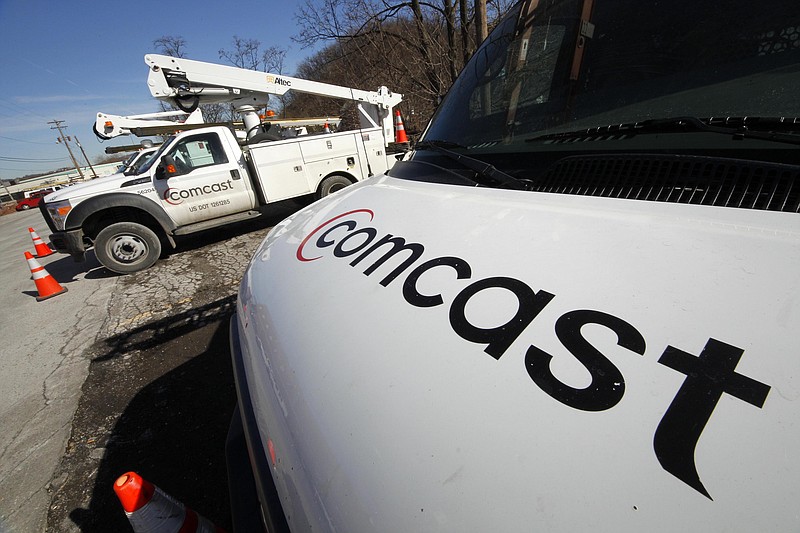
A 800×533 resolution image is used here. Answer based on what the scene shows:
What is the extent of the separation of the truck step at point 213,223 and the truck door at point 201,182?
0.08 m

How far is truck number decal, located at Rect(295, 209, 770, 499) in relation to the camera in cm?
47

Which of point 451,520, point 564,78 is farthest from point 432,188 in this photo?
point 451,520

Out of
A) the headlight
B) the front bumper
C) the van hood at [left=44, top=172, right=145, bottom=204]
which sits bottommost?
the front bumper

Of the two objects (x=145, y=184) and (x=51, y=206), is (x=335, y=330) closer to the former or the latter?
(x=145, y=184)

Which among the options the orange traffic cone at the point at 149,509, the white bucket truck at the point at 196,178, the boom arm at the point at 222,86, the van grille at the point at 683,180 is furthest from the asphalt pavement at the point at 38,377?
the boom arm at the point at 222,86

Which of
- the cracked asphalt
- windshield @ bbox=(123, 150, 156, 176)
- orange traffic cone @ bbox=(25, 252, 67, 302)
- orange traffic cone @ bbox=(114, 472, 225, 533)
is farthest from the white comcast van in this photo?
windshield @ bbox=(123, 150, 156, 176)

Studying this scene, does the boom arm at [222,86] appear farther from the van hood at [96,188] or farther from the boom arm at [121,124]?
the van hood at [96,188]

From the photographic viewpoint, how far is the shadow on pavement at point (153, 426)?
5.80 feet

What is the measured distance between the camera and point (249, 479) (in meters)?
1.07

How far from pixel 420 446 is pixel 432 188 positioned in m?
1.08

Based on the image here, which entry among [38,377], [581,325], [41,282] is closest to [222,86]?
[41,282]

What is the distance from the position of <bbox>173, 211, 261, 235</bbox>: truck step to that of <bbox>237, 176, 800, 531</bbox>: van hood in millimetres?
5329

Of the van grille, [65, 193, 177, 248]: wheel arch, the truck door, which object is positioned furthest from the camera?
the truck door

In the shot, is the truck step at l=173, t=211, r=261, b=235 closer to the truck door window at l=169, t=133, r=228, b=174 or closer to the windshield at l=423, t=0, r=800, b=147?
the truck door window at l=169, t=133, r=228, b=174
